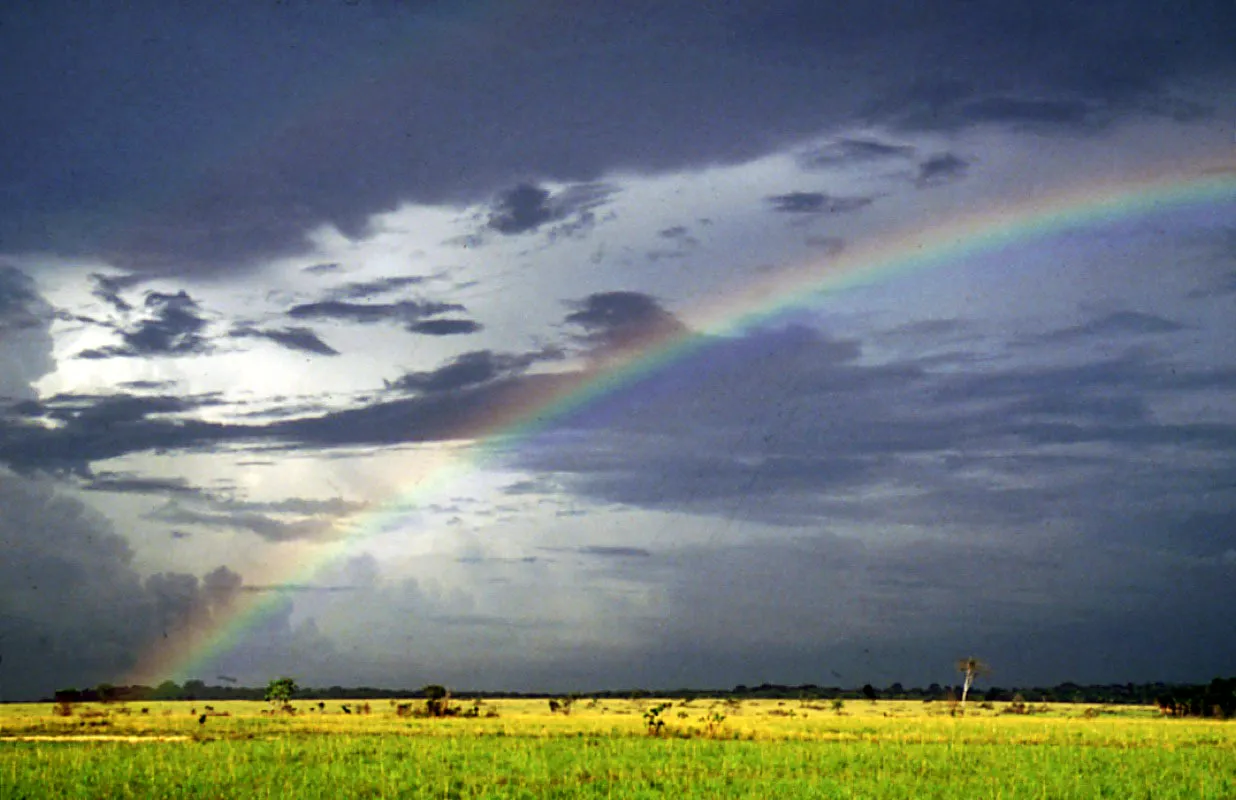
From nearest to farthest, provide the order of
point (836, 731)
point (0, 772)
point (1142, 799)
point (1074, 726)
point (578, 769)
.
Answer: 1. point (1142, 799)
2. point (0, 772)
3. point (578, 769)
4. point (836, 731)
5. point (1074, 726)

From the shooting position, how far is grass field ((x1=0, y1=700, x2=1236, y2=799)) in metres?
40.3

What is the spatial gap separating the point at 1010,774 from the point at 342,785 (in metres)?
24.4

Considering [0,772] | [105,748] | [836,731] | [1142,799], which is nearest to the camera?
[1142,799]

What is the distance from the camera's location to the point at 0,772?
43.6 metres

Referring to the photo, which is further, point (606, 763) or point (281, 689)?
point (281, 689)

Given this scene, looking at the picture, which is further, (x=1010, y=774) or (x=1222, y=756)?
(x=1222, y=756)

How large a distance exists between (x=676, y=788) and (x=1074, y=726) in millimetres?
55061

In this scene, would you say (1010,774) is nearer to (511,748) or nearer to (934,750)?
(934,750)

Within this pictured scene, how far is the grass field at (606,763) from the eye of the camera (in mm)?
40344

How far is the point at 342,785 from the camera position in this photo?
40906 millimetres

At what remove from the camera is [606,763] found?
49062 millimetres

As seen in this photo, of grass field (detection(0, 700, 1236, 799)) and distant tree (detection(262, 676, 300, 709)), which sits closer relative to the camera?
grass field (detection(0, 700, 1236, 799))

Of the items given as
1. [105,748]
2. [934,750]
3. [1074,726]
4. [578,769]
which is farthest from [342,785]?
[1074,726]

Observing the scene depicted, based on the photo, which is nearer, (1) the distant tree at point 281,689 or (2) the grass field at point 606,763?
(2) the grass field at point 606,763
